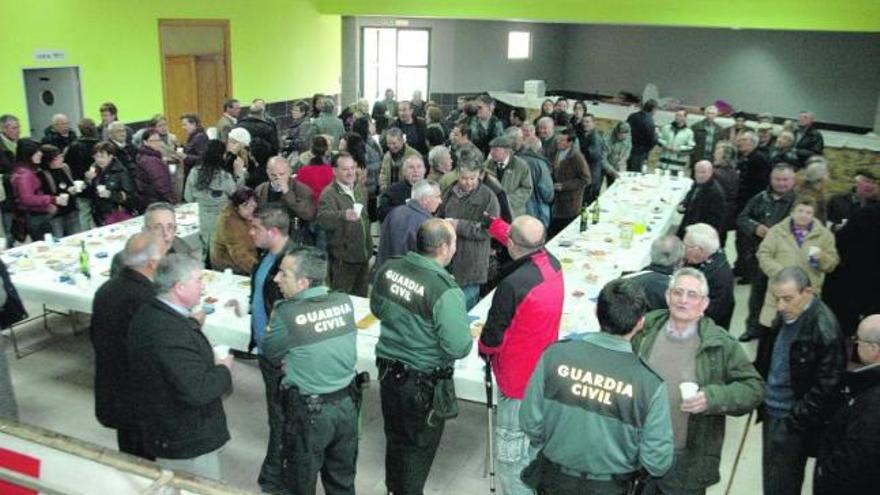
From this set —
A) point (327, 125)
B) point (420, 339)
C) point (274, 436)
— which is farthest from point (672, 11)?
point (274, 436)

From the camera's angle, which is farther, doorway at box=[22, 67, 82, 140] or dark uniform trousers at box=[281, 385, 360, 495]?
doorway at box=[22, 67, 82, 140]

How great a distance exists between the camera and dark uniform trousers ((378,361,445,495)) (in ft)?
11.5

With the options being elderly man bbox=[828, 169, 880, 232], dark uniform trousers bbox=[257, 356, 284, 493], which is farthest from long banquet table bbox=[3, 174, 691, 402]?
elderly man bbox=[828, 169, 880, 232]

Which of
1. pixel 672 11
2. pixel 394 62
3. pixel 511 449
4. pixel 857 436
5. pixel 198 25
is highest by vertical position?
pixel 672 11

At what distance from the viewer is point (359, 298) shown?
5.00 m

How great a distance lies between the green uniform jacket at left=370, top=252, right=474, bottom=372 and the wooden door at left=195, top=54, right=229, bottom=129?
392 inches

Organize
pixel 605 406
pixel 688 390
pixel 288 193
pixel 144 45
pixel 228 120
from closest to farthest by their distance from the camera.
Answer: pixel 605 406 → pixel 688 390 → pixel 288 193 → pixel 228 120 → pixel 144 45

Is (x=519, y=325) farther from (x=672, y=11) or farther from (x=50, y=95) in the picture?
(x=672, y=11)

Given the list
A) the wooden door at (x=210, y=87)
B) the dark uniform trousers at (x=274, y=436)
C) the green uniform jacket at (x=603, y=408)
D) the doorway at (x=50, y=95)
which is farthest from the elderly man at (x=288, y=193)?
the wooden door at (x=210, y=87)

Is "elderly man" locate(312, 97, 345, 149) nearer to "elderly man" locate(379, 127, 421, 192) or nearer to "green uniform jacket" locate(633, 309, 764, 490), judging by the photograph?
"elderly man" locate(379, 127, 421, 192)

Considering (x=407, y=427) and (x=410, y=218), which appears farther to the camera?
(x=410, y=218)

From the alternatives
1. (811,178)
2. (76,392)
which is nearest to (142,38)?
(76,392)

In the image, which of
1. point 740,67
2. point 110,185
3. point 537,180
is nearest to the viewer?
point 110,185

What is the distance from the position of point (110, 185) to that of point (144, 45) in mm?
5300
